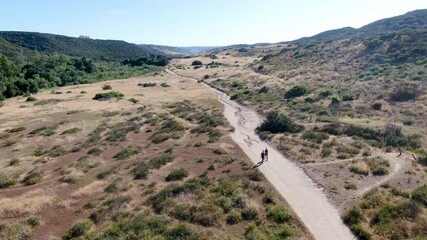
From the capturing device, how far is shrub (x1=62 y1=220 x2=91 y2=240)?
22609 mm

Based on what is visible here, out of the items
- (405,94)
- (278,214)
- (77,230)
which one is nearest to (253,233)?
(278,214)

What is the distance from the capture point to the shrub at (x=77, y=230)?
2261 centimetres

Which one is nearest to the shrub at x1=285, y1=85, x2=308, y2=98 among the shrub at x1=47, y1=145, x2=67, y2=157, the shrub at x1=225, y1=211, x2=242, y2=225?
the shrub at x1=47, y1=145, x2=67, y2=157

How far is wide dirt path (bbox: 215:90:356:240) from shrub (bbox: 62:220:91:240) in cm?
1370

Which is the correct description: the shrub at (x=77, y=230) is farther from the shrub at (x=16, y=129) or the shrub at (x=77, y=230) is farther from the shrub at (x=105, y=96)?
the shrub at (x=105, y=96)

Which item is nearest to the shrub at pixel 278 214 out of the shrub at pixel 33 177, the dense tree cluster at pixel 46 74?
the shrub at pixel 33 177

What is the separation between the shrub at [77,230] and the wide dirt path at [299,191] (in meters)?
13.7

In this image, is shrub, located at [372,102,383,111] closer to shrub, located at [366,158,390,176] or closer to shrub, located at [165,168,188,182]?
shrub, located at [366,158,390,176]

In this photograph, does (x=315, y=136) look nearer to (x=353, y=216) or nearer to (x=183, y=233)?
(x=353, y=216)

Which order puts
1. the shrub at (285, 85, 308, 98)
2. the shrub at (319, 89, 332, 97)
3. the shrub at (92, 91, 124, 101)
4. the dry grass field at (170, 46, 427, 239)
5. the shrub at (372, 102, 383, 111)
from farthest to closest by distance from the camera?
1. the shrub at (92, 91, 124, 101)
2. the shrub at (285, 85, 308, 98)
3. the shrub at (319, 89, 332, 97)
4. the shrub at (372, 102, 383, 111)
5. the dry grass field at (170, 46, 427, 239)

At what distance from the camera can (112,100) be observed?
262 feet

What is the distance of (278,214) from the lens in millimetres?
23016

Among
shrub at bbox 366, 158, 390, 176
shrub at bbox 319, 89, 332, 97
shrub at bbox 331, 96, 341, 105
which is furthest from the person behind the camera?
shrub at bbox 319, 89, 332, 97

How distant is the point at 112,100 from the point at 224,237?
212ft
